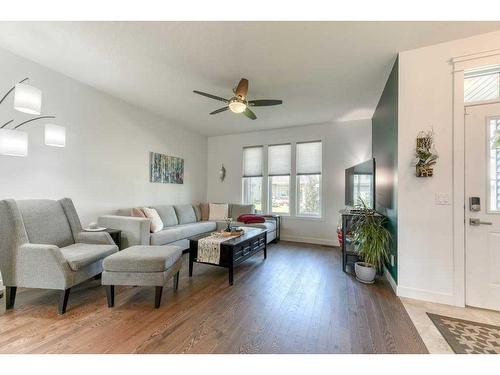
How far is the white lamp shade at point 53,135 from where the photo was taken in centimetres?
240

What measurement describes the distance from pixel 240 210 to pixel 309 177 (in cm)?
185

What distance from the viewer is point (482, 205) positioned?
213 centimetres

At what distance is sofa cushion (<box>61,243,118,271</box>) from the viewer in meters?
2.02

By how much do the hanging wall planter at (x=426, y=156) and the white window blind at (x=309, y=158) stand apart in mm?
2662

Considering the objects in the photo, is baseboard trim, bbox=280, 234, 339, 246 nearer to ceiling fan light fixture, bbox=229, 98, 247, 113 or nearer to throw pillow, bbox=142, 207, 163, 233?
throw pillow, bbox=142, 207, 163, 233

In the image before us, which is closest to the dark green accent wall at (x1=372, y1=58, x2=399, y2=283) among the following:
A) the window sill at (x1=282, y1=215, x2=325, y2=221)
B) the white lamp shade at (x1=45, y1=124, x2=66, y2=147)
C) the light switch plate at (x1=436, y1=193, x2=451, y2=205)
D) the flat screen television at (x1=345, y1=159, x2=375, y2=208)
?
the flat screen television at (x1=345, y1=159, x2=375, y2=208)

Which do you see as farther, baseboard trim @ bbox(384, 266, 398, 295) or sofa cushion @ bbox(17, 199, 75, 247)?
baseboard trim @ bbox(384, 266, 398, 295)

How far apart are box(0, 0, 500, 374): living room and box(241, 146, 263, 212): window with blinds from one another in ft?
6.81

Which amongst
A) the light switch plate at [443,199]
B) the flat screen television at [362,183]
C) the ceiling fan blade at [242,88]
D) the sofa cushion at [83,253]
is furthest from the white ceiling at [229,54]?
the sofa cushion at [83,253]

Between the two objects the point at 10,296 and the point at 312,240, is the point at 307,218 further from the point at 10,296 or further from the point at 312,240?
the point at 10,296

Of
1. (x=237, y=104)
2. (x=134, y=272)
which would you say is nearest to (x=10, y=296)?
(x=134, y=272)

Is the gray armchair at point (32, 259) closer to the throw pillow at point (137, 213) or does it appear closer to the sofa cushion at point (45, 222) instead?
the sofa cushion at point (45, 222)
